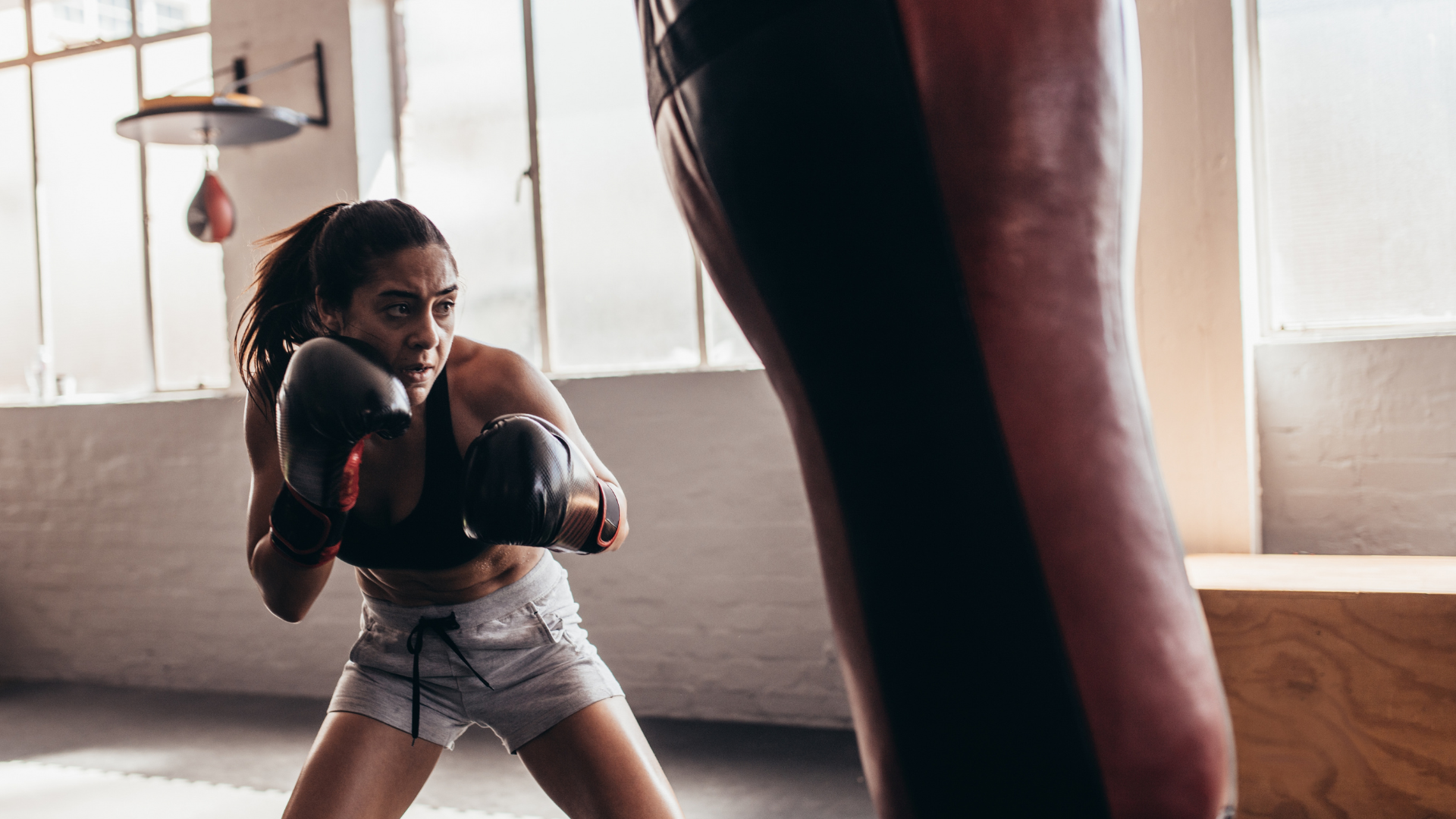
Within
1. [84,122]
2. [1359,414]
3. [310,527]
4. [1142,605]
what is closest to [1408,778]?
[1359,414]

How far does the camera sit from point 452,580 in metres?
1.47

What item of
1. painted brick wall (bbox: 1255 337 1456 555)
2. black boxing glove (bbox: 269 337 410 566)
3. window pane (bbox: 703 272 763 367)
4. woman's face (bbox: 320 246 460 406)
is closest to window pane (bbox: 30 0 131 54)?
window pane (bbox: 703 272 763 367)

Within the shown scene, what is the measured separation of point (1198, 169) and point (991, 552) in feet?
7.13

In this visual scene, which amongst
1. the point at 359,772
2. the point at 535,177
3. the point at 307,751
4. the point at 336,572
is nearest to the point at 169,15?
the point at 535,177

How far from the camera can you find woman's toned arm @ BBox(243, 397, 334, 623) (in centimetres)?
132

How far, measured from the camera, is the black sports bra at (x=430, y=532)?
4.63ft

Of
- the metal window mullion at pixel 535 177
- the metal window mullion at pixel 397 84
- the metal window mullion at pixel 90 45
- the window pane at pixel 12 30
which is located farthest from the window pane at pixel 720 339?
the window pane at pixel 12 30

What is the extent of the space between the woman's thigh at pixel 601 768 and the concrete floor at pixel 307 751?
111 cm

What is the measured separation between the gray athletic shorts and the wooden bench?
128 centimetres

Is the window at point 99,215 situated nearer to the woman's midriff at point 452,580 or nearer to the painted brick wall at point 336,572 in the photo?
the painted brick wall at point 336,572

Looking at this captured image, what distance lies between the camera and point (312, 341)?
3.99 ft

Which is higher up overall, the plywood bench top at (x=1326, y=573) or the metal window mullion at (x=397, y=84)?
the metal window mullion at (x=397, y=84)

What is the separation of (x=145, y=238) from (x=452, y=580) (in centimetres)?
325

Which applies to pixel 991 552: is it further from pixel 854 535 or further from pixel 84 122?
pixel 84 122
